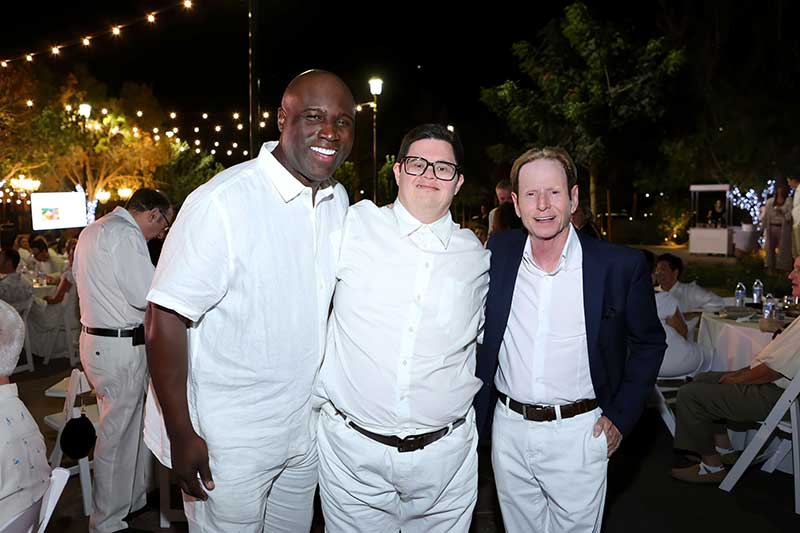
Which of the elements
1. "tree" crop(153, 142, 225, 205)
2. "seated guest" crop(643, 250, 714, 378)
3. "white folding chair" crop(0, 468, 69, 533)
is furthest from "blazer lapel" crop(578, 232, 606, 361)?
"tree" crop(153, 142, 225, 205)

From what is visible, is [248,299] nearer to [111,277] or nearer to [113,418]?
[111,277]

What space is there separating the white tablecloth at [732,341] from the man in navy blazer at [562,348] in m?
3.50

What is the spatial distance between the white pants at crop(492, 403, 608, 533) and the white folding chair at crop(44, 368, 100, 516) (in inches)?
111

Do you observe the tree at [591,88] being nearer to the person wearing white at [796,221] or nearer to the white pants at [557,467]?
the person wearing white at [796,221]

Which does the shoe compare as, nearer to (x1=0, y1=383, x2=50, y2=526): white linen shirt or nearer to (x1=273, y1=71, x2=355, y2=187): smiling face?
(x1=273, y1=71, x2=355, y2=187): smiling face

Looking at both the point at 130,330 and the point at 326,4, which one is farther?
the point at 326,4

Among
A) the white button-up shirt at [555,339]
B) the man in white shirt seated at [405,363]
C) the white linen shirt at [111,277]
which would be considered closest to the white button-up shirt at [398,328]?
the man in white shirt seated at [405,363]

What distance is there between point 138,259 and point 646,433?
191 inches

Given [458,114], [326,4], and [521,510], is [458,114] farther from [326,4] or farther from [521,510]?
[521,510]

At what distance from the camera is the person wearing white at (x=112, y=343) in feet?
14.2

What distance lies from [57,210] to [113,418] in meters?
23.6

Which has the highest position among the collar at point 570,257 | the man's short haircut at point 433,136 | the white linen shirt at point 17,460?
the man's short haircut at point 433,136

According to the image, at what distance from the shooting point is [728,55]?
68.1 ft

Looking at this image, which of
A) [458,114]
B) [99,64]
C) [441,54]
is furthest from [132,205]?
[99,64]
